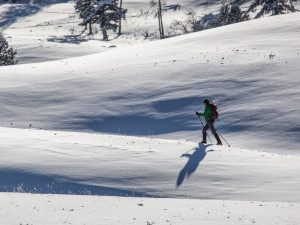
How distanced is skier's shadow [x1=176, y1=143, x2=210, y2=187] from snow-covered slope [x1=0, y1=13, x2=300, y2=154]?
12.3ft

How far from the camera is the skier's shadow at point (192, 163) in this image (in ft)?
34.3

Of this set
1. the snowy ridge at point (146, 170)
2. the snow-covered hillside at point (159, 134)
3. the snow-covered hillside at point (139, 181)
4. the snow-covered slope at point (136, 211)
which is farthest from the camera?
the snowy ridge at point (146, 170)

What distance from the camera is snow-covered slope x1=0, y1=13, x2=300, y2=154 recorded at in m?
17.1

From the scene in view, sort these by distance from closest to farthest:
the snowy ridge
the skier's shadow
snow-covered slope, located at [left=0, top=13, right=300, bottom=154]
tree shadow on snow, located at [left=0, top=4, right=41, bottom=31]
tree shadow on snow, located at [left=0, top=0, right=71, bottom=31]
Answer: the snowy ridge, the skier's shadow, snow-covered slope, located at [left=0, top=13, right=300, bottom=154], tree shadow on snow, located at [left=0, top=4, right=41, bottom=31], tree shadow on snow, located at [left=0, top=0, right=71, bottom=31]

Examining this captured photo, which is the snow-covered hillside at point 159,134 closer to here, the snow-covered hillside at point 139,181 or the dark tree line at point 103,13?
the snow-covered hillside at point 139,181

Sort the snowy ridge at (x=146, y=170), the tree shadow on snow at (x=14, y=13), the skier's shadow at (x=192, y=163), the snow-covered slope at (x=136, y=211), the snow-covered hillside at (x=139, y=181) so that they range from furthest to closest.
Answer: the tree shadow on snow at (x=14, y=13) → the skier's shadow at (x=192, y=163) → the snowy ridge at (x=146, y=170) → the snow-covered hillside at (x=139, y=181) → the snow-covered slope at (x=136, y=211)

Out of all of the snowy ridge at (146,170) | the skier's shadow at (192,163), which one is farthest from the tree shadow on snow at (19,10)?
the skier's shadow at (192,163)

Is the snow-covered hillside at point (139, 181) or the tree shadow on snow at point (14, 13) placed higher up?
the tree shadow on snow at point (14, 13)

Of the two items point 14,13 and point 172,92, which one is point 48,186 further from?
point 14,13

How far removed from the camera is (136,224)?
22.9 feet

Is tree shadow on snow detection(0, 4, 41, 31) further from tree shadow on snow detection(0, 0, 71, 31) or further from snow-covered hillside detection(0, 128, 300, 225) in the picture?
snow-covered hillside detection(0, 128, 300, 225)

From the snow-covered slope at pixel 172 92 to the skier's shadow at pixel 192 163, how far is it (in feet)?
12.3

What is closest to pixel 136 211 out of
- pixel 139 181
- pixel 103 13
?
pixel 139 181

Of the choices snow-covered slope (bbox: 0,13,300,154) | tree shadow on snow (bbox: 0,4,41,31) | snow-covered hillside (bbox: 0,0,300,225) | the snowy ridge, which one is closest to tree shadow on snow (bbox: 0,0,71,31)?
tree shadow on snow (bbox: 0,4,41,31)
